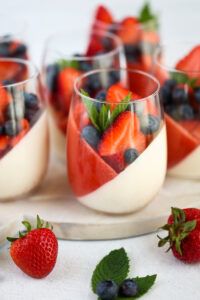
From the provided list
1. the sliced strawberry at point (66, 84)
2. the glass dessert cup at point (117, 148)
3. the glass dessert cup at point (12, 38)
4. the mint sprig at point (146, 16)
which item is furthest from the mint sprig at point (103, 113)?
the mint sprig at point (146, 16)

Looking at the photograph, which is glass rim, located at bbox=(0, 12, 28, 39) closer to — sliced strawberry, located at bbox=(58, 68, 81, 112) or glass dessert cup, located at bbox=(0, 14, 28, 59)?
glass dessert cup, located at bbox=(0, 14, 28, 59)

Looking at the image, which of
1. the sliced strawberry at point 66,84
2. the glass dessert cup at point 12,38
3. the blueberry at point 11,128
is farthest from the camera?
the glass dessert cup at point 12,38

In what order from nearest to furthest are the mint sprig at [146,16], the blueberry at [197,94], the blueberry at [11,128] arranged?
the blueberry at [11,128], the blueberry at [197,94], the mint sprig at [146,16]

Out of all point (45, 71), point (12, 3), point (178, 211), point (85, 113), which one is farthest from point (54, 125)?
point (12, 3)

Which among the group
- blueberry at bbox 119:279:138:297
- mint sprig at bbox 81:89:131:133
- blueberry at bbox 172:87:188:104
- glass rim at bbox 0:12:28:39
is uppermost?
mint sprig at bbox 81:89:131:133

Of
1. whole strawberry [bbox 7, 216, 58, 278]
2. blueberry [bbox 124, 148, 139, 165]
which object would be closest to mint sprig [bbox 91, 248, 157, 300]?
whole strawberry [bbox 7, 216, 58, 278]

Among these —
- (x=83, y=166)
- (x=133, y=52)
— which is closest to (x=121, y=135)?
(x=83, y=166)

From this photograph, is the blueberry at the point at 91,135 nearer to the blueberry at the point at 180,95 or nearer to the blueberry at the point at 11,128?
the blueberry at the point at 11,128
